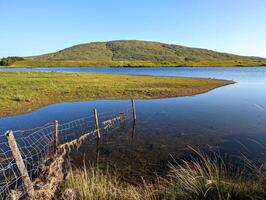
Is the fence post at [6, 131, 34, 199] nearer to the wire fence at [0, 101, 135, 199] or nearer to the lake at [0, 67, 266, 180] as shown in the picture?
the wire fence at [0, 101, 135, 199]

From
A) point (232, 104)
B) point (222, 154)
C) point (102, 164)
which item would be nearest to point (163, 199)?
point (102, 164)

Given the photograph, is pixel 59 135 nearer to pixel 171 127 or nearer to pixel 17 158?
pixel 171 127

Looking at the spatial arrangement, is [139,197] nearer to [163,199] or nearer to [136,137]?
[163,199]

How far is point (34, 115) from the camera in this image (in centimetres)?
2828

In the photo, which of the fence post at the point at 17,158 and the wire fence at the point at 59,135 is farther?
the wire fence at the point at 59,135

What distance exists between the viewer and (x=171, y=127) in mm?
23312

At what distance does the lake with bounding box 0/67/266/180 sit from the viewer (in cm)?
1695

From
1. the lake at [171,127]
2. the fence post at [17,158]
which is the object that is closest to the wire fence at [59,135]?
the lake at [171,127]

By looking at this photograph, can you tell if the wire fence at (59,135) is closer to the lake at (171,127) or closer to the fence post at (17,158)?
the lake at (171,127)

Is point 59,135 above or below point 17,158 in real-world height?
below

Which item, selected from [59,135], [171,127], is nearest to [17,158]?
[59,135]

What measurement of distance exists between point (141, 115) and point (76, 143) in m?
11.5

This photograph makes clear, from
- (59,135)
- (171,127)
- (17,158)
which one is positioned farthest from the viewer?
(171,127)

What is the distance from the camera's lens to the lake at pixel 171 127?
16953mm
